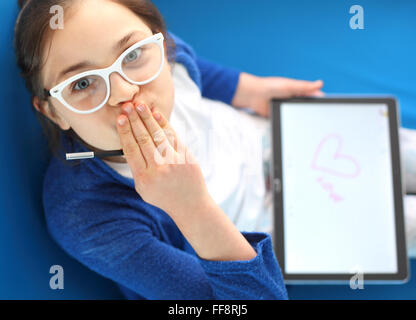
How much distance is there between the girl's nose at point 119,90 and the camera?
17.0 inches

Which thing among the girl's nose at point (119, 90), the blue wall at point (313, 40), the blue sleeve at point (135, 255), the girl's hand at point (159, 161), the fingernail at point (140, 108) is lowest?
the blue sleeve at point (135, 255)

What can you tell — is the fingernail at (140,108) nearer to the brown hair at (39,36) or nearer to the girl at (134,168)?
the girl at (134,168)

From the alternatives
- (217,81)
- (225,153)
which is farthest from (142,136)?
(217,81)

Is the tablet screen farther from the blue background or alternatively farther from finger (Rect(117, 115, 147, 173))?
finger (Rect(117, 115, 147, 173))

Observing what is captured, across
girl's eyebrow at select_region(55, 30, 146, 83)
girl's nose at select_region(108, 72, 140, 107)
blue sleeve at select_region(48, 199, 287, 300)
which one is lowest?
blue sleeve at select_region(48, 199, 287, 300)

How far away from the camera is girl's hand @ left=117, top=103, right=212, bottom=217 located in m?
0.43

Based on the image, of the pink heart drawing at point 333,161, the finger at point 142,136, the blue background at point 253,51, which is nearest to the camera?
the finger at point 142,136

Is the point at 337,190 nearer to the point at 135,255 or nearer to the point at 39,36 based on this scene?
the point at 135,255

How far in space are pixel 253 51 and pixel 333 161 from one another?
10.4 inches

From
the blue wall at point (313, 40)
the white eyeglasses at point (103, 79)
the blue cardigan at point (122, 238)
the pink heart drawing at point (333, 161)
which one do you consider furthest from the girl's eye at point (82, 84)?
the pink heart drawing at point (333, 161)

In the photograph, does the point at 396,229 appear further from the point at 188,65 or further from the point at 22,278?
the point at 22,278

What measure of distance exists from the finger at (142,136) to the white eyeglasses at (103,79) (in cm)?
3

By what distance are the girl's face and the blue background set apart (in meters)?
0.14

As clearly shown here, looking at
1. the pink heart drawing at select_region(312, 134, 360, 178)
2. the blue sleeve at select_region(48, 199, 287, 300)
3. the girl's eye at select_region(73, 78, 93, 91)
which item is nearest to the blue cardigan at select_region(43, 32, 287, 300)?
the blue sleeve at select_region(48, 199, 287, 300)
